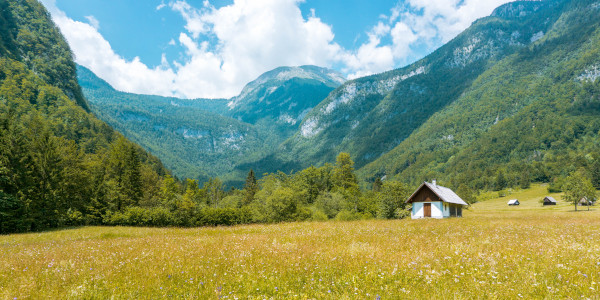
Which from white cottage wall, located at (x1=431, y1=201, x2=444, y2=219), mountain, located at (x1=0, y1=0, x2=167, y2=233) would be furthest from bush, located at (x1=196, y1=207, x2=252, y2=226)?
white cottage wall, located at (x1=431, y1=201, x2=444, y2=219)

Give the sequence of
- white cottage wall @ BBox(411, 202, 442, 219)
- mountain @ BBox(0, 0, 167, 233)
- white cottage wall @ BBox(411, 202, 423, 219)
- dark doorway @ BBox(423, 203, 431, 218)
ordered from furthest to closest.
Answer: white cottage wall @ BBox(411, 202, 423, 219) → dark doorway @ BBox(423, 203, 431, 218) → white cottage wall @ BBox(411, 202, 442, 219) → mountain @ BBox(0, 0, 167, 233)

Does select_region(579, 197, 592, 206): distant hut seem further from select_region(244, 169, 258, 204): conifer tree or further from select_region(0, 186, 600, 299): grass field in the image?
select_region(0, 186, 600, 299): grass field

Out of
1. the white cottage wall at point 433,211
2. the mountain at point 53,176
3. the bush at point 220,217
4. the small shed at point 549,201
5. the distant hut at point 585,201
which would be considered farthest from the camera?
the small shed at point 549,201

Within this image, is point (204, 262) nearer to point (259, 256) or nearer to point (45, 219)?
point (259, 256)

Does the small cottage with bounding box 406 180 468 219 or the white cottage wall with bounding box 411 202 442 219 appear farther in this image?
the small cottage with bounding box 406 180 468 219

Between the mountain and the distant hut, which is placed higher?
the mountain

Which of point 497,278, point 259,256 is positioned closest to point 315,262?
point 259,256

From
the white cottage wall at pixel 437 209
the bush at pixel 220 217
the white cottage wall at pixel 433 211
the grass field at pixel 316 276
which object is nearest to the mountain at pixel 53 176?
the bush at pixel 220 217

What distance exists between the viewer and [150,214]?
36938mm

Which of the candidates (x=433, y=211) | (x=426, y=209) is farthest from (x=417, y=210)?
(x=433, y=211)

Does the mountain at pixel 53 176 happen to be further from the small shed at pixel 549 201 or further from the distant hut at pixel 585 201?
the small shed at pixel 549 201

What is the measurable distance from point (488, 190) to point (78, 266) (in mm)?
209107

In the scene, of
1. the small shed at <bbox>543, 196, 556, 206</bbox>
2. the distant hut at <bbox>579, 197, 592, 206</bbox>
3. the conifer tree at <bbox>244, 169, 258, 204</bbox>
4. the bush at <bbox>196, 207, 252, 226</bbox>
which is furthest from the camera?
the small shed at <bbox>543, 196, 556, 206</bbox>

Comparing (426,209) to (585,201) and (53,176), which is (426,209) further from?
(585,201)
